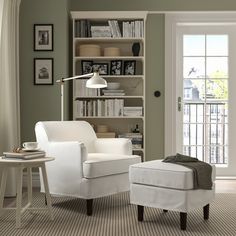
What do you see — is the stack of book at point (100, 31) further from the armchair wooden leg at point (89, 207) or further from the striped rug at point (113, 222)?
the armchair wooden leg at point (89, 207)

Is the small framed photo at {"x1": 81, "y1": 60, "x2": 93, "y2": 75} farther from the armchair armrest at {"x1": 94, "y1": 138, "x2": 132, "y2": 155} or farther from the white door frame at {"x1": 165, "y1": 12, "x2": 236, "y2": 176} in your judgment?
the armchair armrest at {"x1": 94, "y1": 138, "x2": 132, "y2": 155}

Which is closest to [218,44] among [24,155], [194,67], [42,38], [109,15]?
[194,67]

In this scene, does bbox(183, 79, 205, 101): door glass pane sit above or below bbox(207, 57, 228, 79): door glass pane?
below

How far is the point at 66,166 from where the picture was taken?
4.20 meters

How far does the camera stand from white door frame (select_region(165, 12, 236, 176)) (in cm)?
618

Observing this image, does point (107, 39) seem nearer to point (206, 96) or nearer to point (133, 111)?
point (133, 111)

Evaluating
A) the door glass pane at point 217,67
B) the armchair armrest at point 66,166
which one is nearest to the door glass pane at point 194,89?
the door glass pane at point 217,67

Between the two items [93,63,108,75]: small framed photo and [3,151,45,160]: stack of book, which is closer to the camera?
[3,151,45,160]: stack of book

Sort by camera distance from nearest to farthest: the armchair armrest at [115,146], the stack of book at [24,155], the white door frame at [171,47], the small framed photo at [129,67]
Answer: the stack of book at [24,155], the armchair armrest at [115,146], the small framed photo at [129,67], the white door frame at [171,47]

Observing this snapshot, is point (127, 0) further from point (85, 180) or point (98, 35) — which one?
point (85, 180)

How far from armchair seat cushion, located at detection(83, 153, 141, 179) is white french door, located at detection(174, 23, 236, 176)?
6.69 feet

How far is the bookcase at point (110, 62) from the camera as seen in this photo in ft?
19.4

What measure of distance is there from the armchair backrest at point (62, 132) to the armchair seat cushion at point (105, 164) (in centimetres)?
39

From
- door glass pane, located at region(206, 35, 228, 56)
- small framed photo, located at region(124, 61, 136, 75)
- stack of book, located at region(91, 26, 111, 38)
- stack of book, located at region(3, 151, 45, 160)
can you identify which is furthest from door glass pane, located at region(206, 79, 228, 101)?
stack of book, located at region(3, 151, 45, 160)
